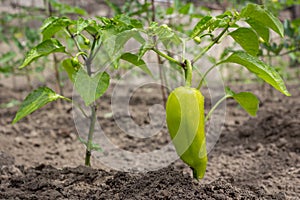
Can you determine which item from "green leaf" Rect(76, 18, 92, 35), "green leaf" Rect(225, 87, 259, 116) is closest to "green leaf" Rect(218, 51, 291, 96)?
"green leaf" Rect(225, 87, 259, 116)

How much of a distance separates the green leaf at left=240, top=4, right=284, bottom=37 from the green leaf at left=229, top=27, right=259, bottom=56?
0.09 m

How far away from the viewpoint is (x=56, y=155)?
7.63ft

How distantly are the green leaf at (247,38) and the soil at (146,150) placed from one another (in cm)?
47

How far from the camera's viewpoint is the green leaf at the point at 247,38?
1413 millimetres

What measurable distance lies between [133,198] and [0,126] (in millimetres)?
1779

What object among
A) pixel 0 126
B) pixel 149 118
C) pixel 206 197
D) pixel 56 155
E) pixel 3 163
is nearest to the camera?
pixel 206 197

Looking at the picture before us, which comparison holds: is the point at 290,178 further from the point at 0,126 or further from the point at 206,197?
the point at 0,126

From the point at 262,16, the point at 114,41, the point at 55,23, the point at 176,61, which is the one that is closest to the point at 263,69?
the point at 262,16

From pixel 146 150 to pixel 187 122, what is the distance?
1129 mm

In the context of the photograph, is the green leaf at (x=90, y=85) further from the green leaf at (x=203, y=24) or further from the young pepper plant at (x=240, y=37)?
the green leaf at (x=203, y=24)

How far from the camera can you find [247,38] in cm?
143

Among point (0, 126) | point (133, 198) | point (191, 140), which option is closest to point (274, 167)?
point (191, 140)

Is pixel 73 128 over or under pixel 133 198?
under

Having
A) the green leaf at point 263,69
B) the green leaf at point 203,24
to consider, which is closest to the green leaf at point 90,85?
the green leaf at point 203,24
